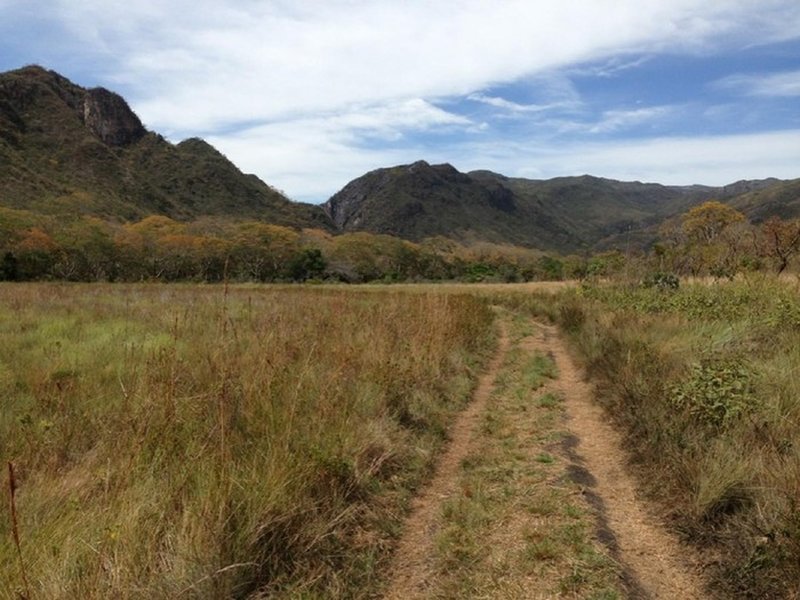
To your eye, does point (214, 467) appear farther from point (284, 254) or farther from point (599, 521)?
point (284, 254)

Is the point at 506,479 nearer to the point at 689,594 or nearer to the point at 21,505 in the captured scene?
the point at 689,594

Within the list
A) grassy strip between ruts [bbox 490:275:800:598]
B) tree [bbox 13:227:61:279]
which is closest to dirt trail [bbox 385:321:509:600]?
grassy strip between ruts [bbox 490:275:800:598]

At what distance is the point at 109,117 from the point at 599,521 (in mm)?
146117

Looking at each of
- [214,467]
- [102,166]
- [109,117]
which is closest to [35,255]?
[214,467]

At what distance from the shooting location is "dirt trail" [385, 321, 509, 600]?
3.55m

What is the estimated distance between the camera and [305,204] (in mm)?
169000

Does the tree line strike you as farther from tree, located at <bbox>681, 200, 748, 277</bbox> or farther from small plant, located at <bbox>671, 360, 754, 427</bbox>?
small plant, located at <bbox>671, 360, 754, 427</bbox>

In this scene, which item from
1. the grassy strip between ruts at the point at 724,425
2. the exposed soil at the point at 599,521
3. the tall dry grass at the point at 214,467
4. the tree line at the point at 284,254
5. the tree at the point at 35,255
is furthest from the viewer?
the tree at the point at 35,255

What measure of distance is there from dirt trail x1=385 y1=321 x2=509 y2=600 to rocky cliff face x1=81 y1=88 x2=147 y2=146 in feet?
458

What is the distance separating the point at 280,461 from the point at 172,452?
788mm

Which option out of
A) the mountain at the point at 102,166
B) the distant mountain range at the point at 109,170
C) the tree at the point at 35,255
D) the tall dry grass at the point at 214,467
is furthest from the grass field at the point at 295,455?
the mountain at the point at 102,166

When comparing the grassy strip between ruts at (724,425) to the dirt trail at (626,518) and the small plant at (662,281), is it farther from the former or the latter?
the small plant at (662,281)

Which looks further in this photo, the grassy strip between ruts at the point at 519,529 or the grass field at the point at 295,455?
the grassy strip between ruts at the point at 519,529

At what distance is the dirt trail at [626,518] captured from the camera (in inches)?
140
